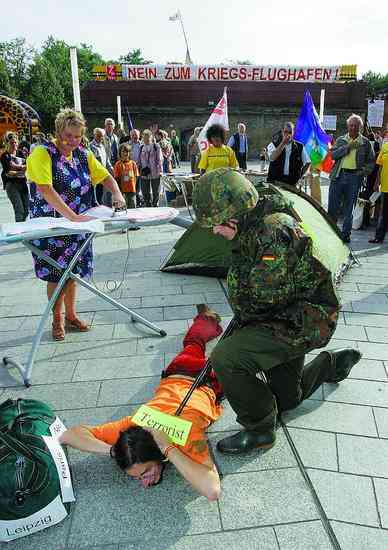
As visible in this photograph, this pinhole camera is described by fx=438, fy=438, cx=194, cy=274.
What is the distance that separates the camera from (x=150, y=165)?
28.6 feet

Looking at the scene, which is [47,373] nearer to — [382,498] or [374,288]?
[382,498]

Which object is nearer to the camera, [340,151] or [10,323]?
[10,323]

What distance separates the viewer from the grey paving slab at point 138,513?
6.40 ft

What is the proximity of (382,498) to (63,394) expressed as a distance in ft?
6.64

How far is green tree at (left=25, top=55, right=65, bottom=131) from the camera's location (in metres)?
41.1

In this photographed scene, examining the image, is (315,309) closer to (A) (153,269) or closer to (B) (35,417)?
(B) (35,417)

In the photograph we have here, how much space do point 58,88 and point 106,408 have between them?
148ft

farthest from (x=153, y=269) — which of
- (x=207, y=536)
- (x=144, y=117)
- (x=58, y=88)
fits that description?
(x=58, y=88)

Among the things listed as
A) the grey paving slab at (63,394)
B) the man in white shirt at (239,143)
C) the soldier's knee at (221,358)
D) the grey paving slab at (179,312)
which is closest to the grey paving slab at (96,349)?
the grey paving slab at (63,394)

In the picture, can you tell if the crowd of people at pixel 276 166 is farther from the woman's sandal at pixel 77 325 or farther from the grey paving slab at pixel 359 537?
the grey paving slab at pixel 359 537

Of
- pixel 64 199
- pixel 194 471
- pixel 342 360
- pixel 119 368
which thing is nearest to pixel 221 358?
pixel 194 471

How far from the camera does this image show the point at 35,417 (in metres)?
2.18

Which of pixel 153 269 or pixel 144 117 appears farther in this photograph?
pixel 144 117

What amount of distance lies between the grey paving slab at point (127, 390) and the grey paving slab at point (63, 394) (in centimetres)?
6
